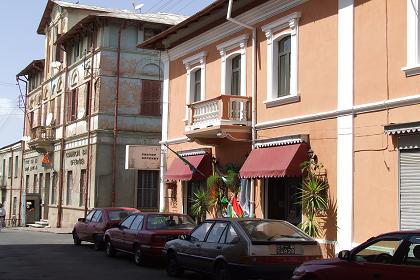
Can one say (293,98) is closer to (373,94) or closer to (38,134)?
(373,94)

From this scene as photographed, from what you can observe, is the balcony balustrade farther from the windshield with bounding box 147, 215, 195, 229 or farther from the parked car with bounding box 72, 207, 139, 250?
the parked car with bounding box 72, 207, 139, 250

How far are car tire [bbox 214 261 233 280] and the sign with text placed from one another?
1644 cm

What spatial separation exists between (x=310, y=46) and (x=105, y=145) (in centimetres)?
1789

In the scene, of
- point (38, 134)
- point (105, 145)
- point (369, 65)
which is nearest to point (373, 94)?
point (369, 65)

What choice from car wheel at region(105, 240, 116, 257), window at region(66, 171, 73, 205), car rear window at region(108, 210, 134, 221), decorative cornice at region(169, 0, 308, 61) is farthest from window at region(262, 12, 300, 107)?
window at region(66, 171, 73, 205)

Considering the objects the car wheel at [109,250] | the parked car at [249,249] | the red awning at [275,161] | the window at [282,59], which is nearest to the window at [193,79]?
the window at [282,59]

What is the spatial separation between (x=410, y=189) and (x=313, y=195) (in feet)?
9.61

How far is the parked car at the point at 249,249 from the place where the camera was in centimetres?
1095

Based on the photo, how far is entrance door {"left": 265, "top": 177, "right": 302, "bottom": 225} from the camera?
55.6 ft

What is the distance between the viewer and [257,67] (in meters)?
18.7

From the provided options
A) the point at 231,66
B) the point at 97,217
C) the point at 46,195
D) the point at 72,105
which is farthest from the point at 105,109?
the point at 231,66

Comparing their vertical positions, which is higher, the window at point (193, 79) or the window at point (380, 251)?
the window at point (193, 79)

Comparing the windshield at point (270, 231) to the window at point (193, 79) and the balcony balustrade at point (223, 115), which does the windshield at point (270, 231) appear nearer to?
the balcony balustrade at point (223, 115)

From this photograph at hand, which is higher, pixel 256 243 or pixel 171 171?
pixel 171 171
